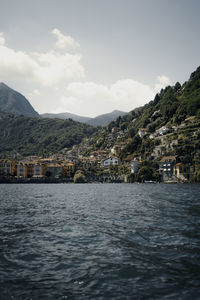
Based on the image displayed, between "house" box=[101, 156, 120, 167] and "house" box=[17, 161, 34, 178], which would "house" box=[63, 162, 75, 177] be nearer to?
"house" box=[101, 156, 120, 167]

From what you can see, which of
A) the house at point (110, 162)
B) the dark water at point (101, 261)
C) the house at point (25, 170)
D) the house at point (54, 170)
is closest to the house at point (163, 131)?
the house at point (110, 162)

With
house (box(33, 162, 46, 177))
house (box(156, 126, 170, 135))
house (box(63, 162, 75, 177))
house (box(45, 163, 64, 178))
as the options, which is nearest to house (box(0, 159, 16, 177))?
house (box(33, 162, 46, 177))

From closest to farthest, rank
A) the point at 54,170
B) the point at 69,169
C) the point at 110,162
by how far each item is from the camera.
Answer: the point at 69,169, the point at 54,170, the point at 110,162

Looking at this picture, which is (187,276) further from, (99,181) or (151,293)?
(99,181)

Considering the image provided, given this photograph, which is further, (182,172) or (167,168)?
(167,168)

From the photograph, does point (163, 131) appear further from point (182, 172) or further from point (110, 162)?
point (182, 172)

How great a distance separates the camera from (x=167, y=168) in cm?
14100

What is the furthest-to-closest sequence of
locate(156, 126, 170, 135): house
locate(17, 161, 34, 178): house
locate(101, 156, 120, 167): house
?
locate(101, 156, 120, 167): house
locate(17, 161, 34, 178): house
locate(156, 126, 170, 135): house

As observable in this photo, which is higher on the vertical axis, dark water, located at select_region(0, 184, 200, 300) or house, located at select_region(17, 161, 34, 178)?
house, located at select_region(17, 161, 34, 178)

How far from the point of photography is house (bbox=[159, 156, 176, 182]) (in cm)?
13988

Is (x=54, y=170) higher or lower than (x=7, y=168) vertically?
lower

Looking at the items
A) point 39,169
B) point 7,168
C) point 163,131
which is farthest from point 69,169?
point 163,131

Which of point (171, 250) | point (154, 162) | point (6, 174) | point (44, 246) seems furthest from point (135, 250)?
point (6, 174)

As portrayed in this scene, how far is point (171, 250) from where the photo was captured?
14.5 metres
